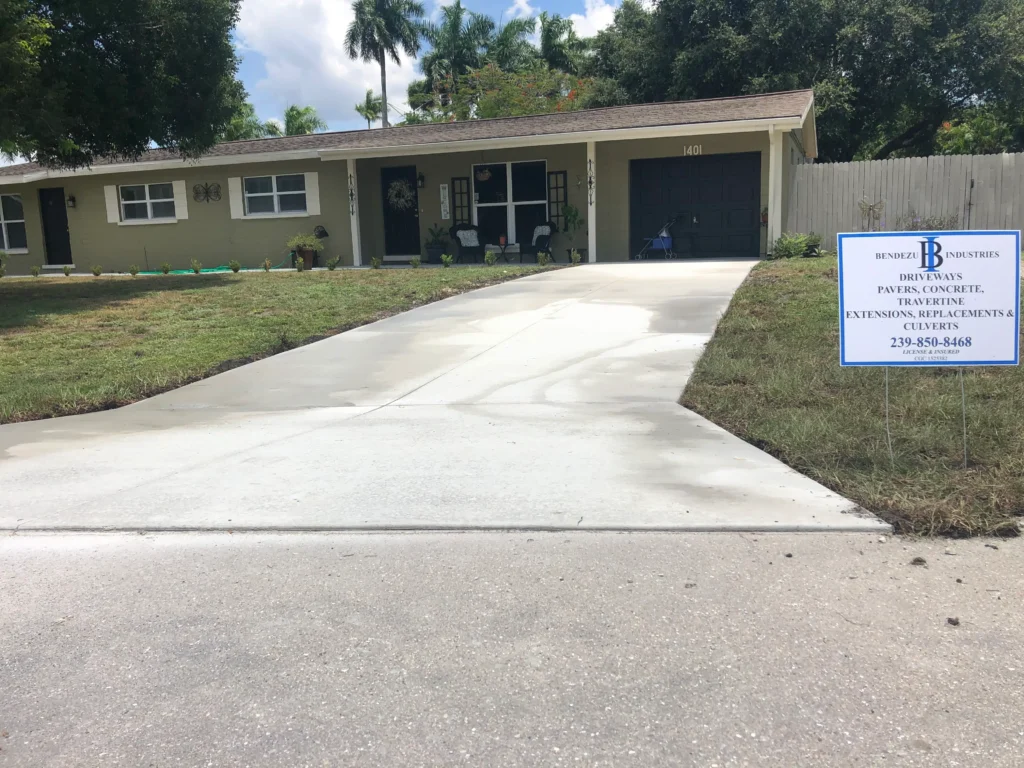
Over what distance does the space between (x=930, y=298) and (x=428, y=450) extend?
3292mm

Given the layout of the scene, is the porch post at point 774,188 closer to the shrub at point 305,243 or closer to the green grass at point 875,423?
the green grass at point 875,423

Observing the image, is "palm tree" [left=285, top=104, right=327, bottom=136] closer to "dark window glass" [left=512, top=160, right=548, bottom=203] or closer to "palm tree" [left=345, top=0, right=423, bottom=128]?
"palm tree" [left=345, top=0, right=423, bottom=128]

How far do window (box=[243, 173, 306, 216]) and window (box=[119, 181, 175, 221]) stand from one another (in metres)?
2.45

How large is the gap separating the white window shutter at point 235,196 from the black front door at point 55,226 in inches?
229

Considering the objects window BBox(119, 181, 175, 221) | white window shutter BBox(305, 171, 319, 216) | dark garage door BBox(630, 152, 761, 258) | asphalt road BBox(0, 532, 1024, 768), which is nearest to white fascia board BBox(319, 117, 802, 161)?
white window shutter BBox(305, 171, 319, 216)

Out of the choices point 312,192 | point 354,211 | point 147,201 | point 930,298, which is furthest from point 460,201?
point 930,298

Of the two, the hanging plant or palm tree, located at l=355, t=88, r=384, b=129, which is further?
palm tree, located at l=355, t=88, r=384, b=129

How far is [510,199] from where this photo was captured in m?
20.5

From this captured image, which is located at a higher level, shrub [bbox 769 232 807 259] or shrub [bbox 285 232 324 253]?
shrub [bbox 285 232 324 253]

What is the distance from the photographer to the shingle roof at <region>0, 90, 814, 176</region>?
17719 millimetres

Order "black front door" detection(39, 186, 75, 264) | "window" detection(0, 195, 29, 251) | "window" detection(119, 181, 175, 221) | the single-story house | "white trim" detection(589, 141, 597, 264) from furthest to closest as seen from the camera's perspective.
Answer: "window" detection(0, 195, 29, 251), "black front door" detection(39, 186, 75, 264), "window" detection(119, 181, 175, 221), "white trim" detection(589, 141, 597, 264), the single-story house

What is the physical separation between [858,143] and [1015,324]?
27452 millimetres

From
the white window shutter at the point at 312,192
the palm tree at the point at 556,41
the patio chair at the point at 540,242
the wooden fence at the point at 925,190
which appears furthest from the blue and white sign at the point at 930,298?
the palm tree at the point at 556,41

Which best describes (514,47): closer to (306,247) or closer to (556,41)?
(556,41)
